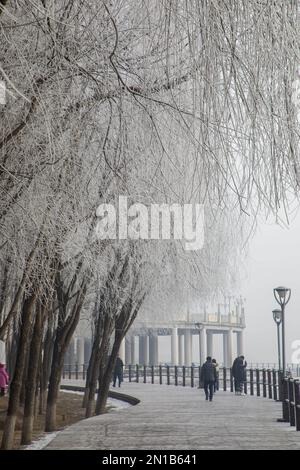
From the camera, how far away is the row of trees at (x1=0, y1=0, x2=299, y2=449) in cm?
419

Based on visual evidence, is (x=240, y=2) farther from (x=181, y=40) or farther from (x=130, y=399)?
(x=130, y=399)

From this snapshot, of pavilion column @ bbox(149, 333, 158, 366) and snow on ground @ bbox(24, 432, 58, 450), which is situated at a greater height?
pavilion column @ bbox(149, 333, 158, 366)

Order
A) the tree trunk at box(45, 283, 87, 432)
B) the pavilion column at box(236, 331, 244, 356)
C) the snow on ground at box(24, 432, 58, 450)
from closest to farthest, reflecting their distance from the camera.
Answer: the snow on ground at box(24, 432, 58, 450)
the tree trunk at box(45, 283, 87, 432)
the pavilion column at box(236, 331, 244, 356)

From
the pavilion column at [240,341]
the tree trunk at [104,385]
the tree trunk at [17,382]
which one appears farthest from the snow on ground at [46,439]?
the pavilion column at [240,341]

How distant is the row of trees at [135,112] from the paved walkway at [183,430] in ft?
4.56

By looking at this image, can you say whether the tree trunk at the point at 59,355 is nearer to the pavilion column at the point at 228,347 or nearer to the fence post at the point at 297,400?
the fence post at the point at 297,400

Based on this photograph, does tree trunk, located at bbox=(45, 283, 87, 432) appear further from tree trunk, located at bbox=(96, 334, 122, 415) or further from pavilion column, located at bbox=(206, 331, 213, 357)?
pavilion column, located at bbox=(206, 331, 213, 357)

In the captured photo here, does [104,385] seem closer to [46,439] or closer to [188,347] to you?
[46,439]

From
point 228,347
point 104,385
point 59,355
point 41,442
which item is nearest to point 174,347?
point 228,347

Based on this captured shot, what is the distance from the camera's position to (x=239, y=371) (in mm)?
24453

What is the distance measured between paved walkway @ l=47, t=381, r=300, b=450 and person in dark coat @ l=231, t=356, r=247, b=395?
19.7 ft

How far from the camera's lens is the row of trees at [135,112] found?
13.7 ft

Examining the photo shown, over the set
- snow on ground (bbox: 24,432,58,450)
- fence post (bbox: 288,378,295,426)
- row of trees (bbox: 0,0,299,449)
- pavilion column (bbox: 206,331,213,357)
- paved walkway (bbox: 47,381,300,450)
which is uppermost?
pavilion column (bbox: 206,331,213,357)

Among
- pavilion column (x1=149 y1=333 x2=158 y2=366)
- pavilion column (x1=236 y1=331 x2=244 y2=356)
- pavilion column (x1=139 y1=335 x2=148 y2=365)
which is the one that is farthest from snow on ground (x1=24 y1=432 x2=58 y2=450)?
pavilion column (x1=236 y1=331 x2=244 y2=356)
